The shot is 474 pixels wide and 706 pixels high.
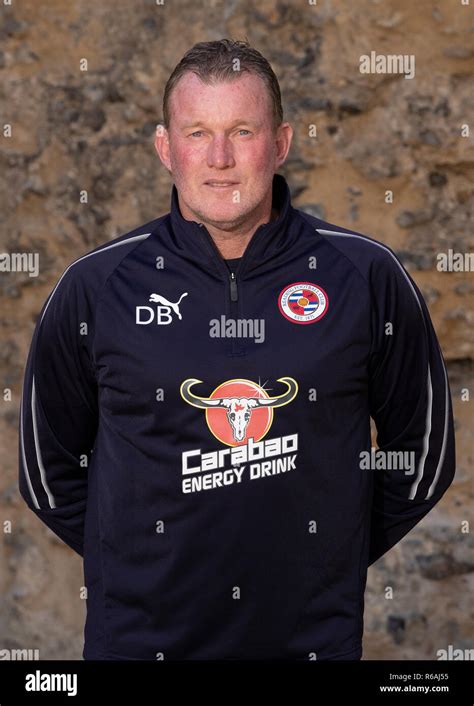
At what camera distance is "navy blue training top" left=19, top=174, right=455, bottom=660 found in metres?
2.10

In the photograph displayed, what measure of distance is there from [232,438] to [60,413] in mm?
457

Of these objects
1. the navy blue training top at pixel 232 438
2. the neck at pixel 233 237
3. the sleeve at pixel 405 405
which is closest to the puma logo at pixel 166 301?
the navy blue training top at pixel 232 438

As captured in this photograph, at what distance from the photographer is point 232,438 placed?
6.93 feet

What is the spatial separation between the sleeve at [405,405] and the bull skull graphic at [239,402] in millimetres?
211

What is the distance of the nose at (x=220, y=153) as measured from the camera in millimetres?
2125

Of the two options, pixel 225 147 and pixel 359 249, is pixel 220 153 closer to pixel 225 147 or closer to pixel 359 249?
pixel 225 147

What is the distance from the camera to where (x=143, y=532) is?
2129 mm

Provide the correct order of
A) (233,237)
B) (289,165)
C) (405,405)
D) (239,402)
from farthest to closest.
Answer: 1. (289,165)
2. (405,405)
3. (233,237)
4. (239,402)

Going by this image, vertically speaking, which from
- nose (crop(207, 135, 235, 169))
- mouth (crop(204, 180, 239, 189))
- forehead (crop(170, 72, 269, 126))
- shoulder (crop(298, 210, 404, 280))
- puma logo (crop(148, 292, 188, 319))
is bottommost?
puma logo (crop(148, 292, 188, 319))

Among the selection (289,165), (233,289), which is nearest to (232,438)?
(233,289)

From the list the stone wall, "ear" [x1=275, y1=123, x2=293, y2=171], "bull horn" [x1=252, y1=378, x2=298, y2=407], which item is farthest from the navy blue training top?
the stone wall

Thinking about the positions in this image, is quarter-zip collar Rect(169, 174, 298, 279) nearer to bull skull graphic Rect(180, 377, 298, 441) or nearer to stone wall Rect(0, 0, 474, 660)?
Answer: bull skull graphic Rect(180, 377, 298, 441)

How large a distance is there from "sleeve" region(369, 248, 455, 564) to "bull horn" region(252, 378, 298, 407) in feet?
0.66

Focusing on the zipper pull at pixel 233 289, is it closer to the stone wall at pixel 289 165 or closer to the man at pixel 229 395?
the man at pixel 229 395
